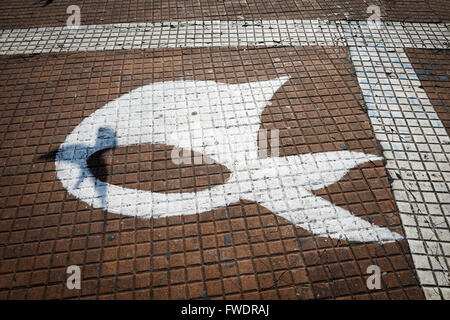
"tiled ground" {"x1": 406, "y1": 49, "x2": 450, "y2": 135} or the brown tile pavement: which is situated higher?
the brown tile pavement

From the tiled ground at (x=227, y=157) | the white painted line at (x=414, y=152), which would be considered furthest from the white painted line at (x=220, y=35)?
the white painted line at (x=414, y=152)

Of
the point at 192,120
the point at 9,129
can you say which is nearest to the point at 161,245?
the point at 192,120

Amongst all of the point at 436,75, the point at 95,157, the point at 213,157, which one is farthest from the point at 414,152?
the point at 95,157

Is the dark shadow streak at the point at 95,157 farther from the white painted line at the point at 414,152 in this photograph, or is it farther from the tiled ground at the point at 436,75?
the tiled ground at the point at 436,75

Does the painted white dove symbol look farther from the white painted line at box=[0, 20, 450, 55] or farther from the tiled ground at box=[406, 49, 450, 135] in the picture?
Answer: the tiled ground at box=[406, 49, 450, 135]

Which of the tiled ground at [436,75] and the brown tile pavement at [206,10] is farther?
the brown tile pavement at [206,10]

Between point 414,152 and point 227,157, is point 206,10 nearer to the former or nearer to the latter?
point 227,157

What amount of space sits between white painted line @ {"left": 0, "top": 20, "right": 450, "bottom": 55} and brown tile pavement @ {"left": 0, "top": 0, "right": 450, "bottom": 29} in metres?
0.23

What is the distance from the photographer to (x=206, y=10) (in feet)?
17.8

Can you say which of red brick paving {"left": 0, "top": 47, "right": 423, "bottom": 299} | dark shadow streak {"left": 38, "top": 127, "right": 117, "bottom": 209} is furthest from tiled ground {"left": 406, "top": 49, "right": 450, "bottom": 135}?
dark shadow streak {"left": 38, "top": 127, "right": 117, "bottom": 209}

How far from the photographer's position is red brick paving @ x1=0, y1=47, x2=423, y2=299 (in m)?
2.55

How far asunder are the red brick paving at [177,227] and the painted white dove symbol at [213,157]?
110mm

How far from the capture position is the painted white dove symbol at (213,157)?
2.95 meters

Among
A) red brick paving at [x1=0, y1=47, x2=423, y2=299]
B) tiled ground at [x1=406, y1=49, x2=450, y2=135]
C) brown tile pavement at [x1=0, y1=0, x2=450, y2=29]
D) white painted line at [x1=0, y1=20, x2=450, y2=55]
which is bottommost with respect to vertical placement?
red brick paving at [x1=0, y1=47, x2=423, y2=299]
